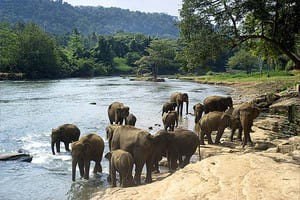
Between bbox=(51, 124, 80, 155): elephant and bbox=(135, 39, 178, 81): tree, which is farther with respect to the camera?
bbox=(135, 39, 178, 81): tree

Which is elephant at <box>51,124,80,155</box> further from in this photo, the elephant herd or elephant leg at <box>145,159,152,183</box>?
elephant leg at <box>145,159,152,183</box>

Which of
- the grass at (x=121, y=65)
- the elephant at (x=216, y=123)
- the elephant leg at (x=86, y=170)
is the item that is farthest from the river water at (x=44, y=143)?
the grass at (x=121, y=65)

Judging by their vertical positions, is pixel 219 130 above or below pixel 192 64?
below

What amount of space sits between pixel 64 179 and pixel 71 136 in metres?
4.11

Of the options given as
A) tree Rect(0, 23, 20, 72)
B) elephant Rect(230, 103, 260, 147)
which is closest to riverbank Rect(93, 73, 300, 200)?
elephant Rect(230, 103, 260, 147)

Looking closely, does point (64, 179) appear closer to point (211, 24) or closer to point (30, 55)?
point (211, 24)

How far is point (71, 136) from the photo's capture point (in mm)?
15039

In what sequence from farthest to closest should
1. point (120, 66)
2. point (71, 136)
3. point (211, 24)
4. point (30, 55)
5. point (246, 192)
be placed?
point (120, 66)
point (30, 55)
point (211, 24)
point (71, 136)
point (246, 192)

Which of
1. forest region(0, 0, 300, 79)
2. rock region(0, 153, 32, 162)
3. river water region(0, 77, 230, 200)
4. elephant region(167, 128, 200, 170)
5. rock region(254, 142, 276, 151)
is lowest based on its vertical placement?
river water region(0, 77, 230, 200)

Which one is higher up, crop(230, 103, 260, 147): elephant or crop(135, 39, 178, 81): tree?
crop(135, 39, 178, 81): tree

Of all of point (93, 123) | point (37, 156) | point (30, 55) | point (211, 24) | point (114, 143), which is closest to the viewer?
point (114, 143)

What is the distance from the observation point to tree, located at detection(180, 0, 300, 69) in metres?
15.9

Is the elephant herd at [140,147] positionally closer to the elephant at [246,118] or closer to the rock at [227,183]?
the elephant at [246,118]

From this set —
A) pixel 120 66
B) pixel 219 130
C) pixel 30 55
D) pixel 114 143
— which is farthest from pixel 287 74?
pixel 120 66
